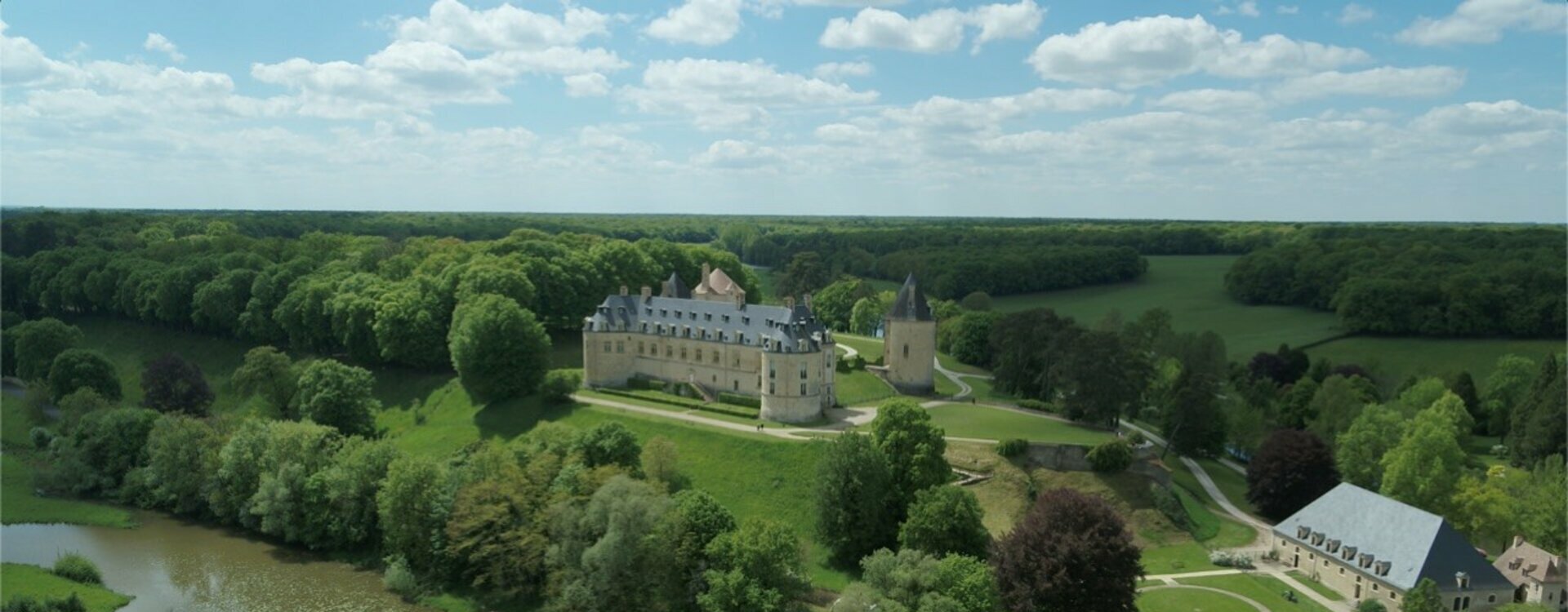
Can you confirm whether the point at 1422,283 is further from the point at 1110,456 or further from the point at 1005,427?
the point at 1110,456

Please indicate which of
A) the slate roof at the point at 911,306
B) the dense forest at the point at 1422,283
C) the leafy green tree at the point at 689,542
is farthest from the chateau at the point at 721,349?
the dense forest at the point at 1422,283

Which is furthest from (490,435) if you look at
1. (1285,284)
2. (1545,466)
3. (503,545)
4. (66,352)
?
(1285,284)

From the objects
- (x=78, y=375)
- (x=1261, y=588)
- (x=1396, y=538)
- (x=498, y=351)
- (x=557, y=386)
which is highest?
(x=498, y=351)

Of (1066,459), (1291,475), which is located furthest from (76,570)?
(1291,475)

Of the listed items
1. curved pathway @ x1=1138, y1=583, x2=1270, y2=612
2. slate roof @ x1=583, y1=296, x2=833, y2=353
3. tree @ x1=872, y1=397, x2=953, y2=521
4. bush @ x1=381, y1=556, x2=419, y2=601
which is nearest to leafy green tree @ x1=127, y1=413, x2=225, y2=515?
bush @ x1=381, y1=556, x2=419, y2=601

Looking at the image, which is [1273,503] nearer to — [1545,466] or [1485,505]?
[1485,505]
